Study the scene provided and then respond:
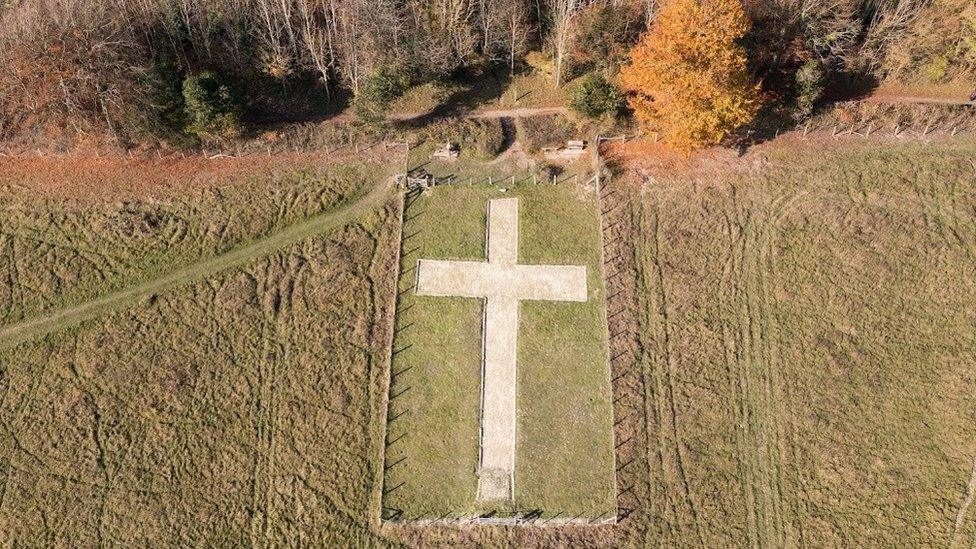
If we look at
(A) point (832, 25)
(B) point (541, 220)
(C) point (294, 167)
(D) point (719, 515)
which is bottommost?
(D) point (719, 515)

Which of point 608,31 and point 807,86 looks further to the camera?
point 608,31

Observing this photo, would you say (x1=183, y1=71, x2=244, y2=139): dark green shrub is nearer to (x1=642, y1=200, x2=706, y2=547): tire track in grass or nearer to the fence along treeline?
the fence along treeline

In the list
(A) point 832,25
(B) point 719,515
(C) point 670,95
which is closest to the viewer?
(B) point 719,515

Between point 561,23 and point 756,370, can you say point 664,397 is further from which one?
point 561,23

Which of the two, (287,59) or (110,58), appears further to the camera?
(287,59)

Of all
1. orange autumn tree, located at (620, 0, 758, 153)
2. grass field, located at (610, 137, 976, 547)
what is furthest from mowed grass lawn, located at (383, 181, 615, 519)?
orange autumn tree, located at (620, 0, 758, 153)

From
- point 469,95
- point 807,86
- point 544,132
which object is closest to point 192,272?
point 469,95

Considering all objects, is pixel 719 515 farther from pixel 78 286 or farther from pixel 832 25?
pixel 78 286

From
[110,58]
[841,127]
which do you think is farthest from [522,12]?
[110,58]
